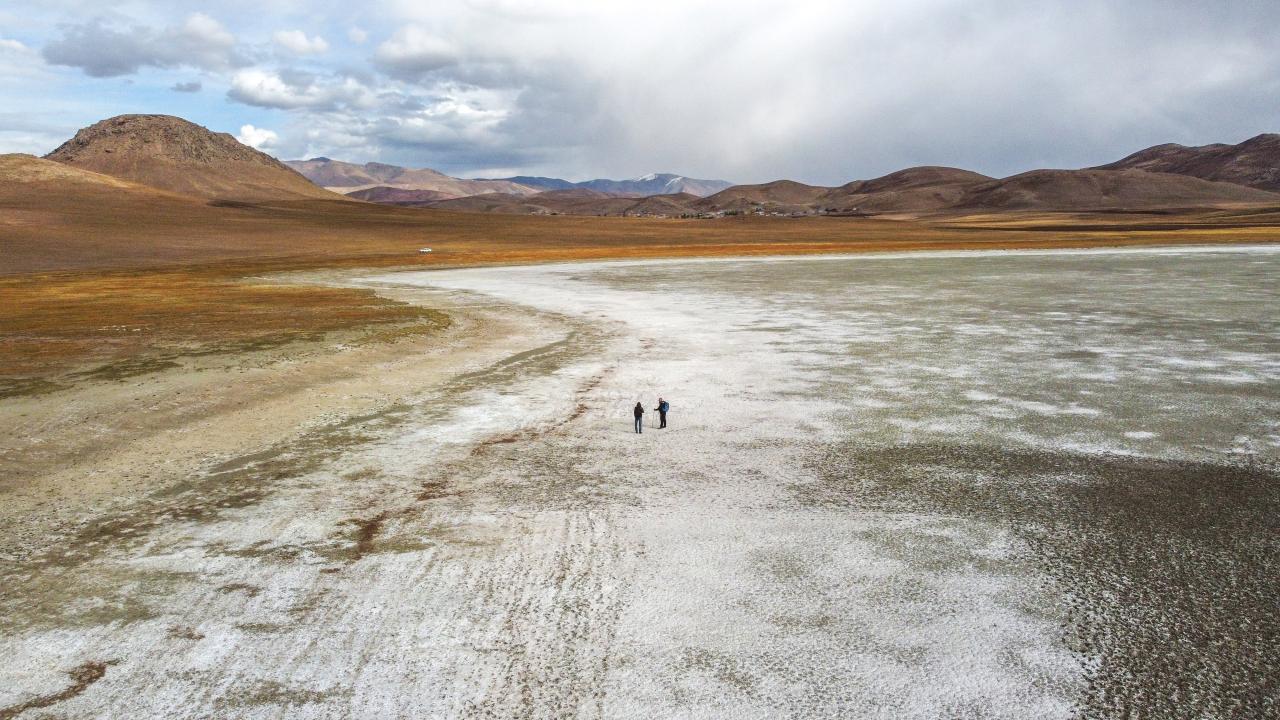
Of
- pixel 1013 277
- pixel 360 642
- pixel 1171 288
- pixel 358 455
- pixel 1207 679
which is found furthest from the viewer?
pixel 1013 277

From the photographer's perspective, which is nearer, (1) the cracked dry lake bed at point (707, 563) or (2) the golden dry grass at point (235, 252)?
(1) the cracked dry lake bed at point (707, 563)

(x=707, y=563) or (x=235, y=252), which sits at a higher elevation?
(x=235, y=252)

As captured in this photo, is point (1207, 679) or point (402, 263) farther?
point (402, 263)

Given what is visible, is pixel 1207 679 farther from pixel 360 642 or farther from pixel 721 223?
pixel 721 223

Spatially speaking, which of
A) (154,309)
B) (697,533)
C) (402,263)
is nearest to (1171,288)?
(697,533)

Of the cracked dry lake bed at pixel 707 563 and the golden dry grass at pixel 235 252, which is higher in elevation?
the golden dry grass at pixel 235 252

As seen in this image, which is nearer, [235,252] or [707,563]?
[707,563]

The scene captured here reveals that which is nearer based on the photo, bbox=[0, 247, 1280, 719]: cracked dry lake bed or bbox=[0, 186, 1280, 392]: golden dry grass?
bbox=[0, 247, 1280, 719]: cracked dry lake bed

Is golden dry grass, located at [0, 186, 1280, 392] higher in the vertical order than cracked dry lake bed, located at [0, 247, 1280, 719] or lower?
higher
